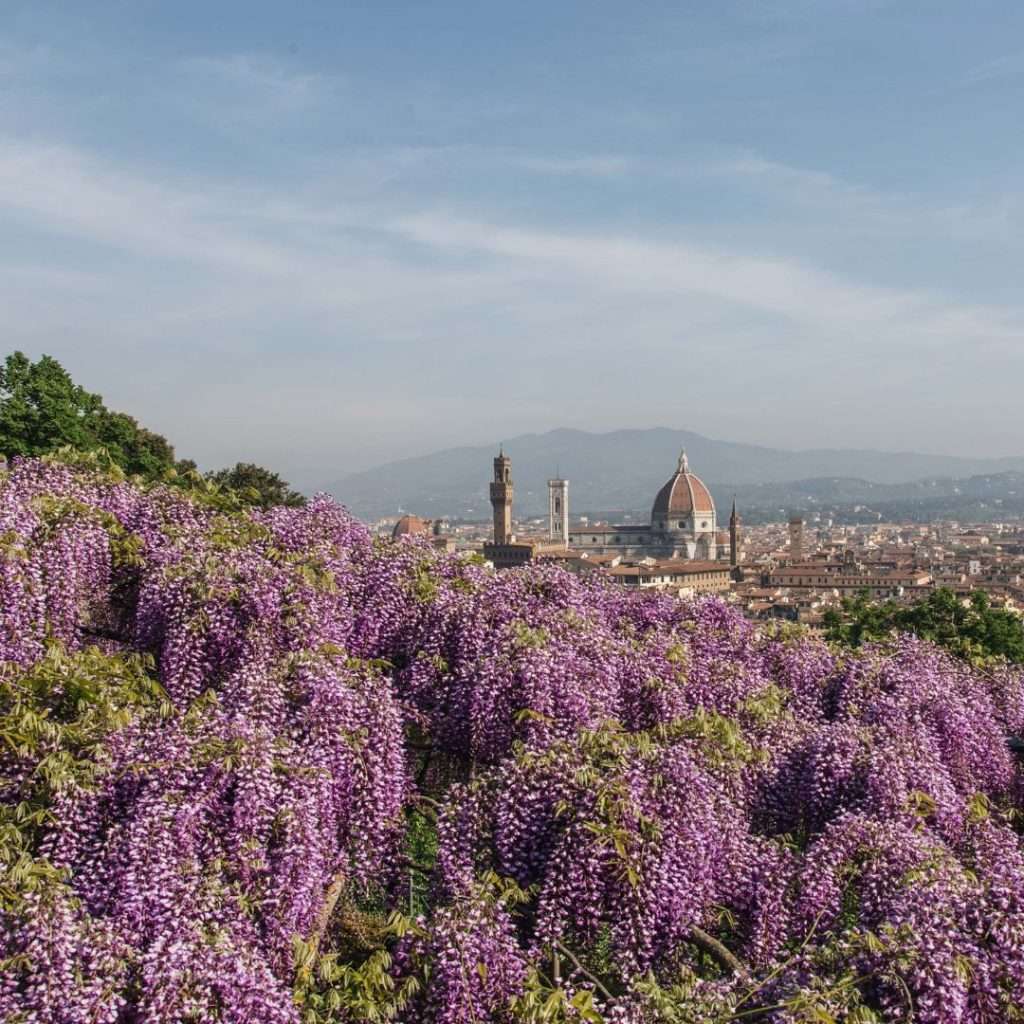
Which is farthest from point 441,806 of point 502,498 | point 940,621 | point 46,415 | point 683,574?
point 502,498

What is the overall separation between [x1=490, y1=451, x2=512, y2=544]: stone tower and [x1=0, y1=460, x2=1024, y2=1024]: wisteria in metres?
113

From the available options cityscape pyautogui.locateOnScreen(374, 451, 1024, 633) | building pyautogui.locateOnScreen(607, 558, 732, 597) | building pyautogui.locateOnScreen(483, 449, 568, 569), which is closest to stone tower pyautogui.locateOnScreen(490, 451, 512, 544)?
building pyautogui.locateOnScreen(483, 449, 568, 569)

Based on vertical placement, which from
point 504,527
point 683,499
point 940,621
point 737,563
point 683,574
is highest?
point 683,499

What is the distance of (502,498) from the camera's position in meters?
125

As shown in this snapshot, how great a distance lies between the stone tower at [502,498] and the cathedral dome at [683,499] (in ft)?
157

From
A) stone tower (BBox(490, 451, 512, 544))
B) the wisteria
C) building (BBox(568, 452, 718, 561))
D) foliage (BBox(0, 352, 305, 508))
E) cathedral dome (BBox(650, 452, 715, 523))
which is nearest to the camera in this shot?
the wisteria

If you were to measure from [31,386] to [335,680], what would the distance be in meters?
16.8

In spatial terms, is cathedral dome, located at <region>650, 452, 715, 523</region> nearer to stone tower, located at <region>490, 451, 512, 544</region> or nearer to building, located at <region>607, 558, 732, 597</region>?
building, located at <region>607, 558, 732, 597</region>

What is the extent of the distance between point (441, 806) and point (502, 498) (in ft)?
389

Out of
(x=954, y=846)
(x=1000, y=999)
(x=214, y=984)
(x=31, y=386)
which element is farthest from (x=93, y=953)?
(x=31, y=386)

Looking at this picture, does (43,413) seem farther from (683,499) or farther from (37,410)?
(683,499)

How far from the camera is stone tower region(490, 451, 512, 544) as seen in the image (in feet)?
410

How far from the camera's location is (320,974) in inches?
246

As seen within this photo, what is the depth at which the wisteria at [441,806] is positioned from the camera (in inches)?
219
